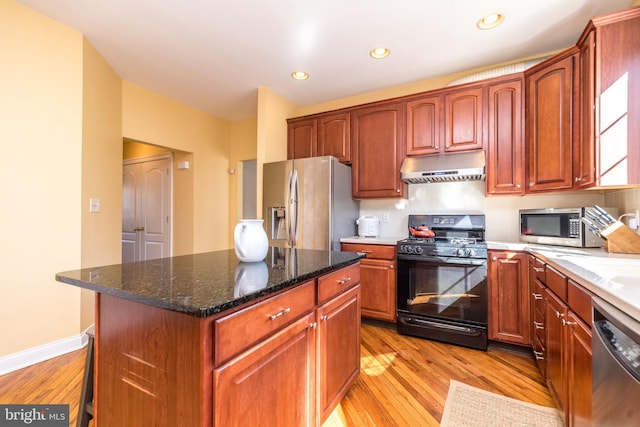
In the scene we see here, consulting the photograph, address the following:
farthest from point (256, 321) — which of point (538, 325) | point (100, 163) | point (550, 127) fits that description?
point (100, 163)

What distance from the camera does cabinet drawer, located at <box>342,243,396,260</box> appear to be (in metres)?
2.76

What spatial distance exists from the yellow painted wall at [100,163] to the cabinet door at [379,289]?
2.57 meters

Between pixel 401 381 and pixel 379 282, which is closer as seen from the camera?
pixel 401 381

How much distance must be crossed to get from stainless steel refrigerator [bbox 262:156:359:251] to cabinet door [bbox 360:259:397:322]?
42cm

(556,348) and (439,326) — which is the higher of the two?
(556,348)

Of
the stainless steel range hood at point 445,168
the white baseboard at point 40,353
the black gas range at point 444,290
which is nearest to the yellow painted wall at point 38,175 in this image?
the white baseboard at point 40,353

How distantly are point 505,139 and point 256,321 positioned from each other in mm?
2700

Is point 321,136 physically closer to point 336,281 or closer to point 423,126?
point 423,126

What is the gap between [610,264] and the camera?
149 cm

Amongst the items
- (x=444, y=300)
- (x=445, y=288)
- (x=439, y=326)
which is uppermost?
(x=445, y=288)

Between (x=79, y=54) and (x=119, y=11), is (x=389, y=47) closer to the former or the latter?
(x=119, y=11)

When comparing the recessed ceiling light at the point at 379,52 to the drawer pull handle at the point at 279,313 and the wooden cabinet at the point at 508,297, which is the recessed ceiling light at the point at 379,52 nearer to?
the wooden cabinet at the point at 508,297

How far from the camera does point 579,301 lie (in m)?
1.20

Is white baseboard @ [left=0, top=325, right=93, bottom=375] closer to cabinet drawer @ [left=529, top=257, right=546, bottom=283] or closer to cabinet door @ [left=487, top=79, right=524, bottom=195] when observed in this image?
cabinet drawer @ [left=529, top=257, right=546, bottom=283]
